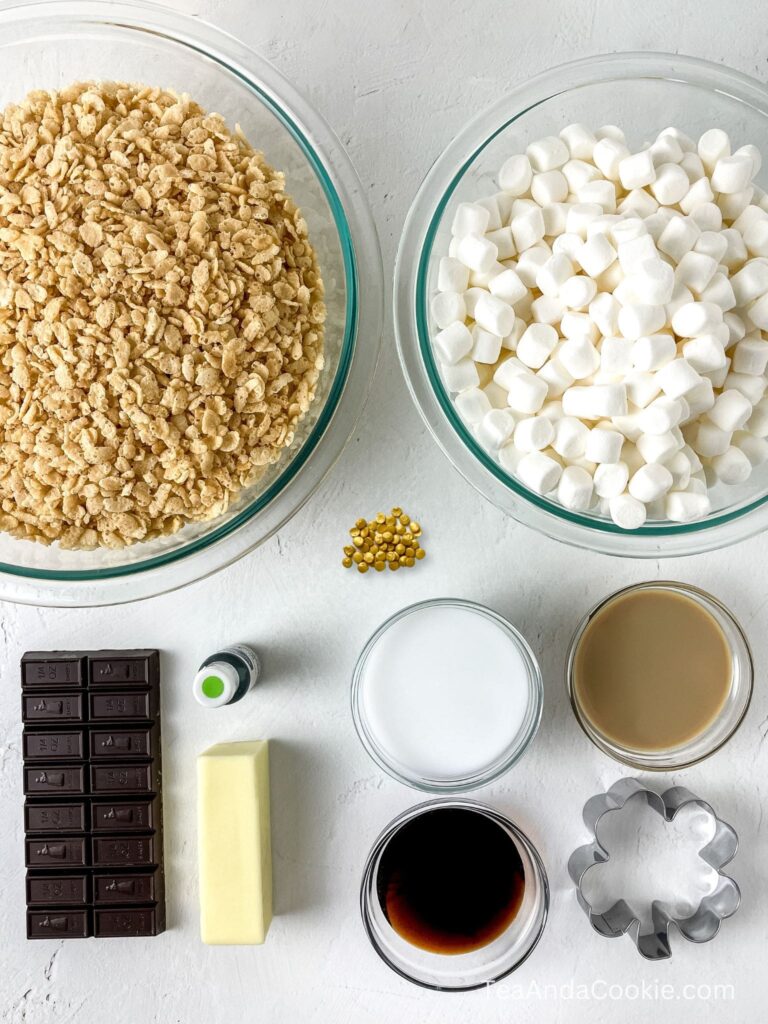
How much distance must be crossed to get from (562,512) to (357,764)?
1.46 ft

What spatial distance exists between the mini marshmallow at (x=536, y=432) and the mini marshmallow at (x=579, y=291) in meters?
0.12

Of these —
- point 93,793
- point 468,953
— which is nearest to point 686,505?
point 468,953

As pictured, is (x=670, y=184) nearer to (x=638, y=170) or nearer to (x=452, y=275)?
(x=638, y=170)

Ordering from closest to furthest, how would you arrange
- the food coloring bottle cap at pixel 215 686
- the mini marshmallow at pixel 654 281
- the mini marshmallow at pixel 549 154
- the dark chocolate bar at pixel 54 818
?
the mini marshmallow at pixel 654 281 < the mini marshmallow at pixel 549 154 < the food coloring bottle cap at pixel 215 686 < the dark chocolate bar at pixel 54 818

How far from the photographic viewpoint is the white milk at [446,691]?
0.96 m

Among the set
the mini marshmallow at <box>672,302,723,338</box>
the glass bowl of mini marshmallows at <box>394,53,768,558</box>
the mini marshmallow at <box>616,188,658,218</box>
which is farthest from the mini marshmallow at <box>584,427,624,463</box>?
the mini marshmallow at <box>616,188,658,218</box>

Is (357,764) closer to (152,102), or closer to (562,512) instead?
(562,512)

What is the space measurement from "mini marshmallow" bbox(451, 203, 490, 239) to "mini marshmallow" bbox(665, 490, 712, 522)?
334mm

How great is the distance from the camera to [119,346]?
27.1 inches

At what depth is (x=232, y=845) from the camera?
990 mm

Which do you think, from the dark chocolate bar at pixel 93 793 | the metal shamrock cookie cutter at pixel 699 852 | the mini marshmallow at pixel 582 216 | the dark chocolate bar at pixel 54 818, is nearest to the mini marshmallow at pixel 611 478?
the mini marshmallow at pixel 582 216

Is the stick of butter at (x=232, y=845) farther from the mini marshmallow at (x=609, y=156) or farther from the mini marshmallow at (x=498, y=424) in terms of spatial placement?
the mini marshmallow at (x=609, y=156)

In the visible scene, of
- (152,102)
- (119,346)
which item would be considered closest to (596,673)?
(119,346)

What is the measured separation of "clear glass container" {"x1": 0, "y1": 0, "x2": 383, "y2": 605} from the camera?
→ 0.88 m
